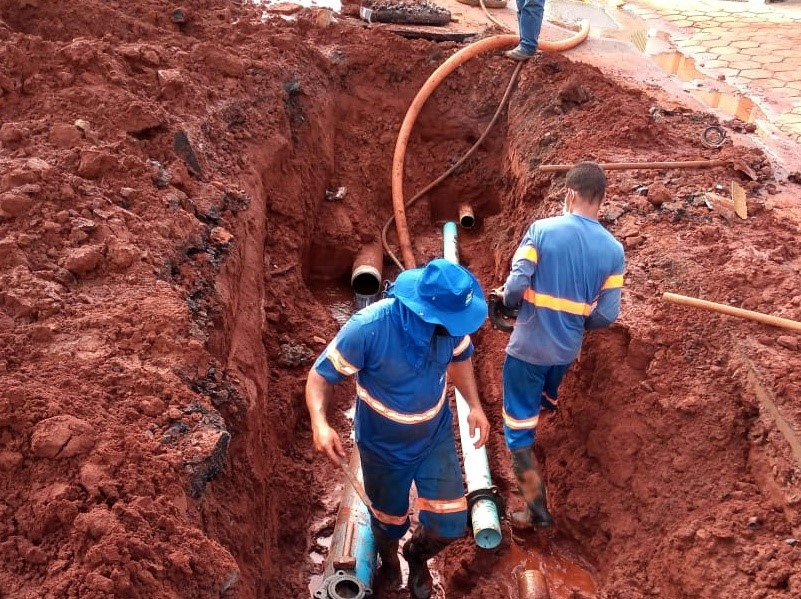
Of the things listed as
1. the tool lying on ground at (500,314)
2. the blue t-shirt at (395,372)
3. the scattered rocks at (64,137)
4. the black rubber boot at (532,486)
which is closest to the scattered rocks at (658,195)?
the tool lying on ground at (500,314)

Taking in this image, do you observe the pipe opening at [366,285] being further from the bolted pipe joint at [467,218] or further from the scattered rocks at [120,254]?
the scattered rocks at [120,254]

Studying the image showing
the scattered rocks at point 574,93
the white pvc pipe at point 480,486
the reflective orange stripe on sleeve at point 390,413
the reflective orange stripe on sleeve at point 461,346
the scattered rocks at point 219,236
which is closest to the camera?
the reflective orange stripe on sleeve at point 390,413

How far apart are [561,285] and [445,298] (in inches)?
45.8

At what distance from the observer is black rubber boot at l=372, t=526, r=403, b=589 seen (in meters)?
4.09

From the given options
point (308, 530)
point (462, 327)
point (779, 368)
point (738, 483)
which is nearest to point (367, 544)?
point (308, 530)

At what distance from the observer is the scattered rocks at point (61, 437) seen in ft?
8.96

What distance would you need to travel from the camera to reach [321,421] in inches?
123

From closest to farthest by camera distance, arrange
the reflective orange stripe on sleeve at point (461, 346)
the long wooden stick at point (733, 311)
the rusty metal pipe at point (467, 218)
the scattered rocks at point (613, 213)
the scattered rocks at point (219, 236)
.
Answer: the reflective orange stripe on sleeve at point (461, 346)
the long wooden stick at point (733, 311)
the scattered rocks at point (219, 236)
the scattered rocks at point (613, 213)
the rusty metal pipe at point (467, 218)

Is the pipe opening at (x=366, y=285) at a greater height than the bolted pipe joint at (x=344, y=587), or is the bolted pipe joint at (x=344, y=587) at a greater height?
the bolted pipe joint at (x=344, y=587)

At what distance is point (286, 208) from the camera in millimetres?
6270

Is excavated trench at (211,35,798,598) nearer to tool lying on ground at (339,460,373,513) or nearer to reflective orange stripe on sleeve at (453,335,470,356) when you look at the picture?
tool lying on ground at (339,460,373,513)

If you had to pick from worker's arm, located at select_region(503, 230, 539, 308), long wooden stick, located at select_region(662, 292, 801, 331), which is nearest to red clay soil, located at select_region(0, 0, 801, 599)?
long wooden stick, located at select_region(662, 292, 801, 331)

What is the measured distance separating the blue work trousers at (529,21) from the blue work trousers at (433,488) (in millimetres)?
5445

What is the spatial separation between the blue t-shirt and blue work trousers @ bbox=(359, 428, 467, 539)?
0.12 m
